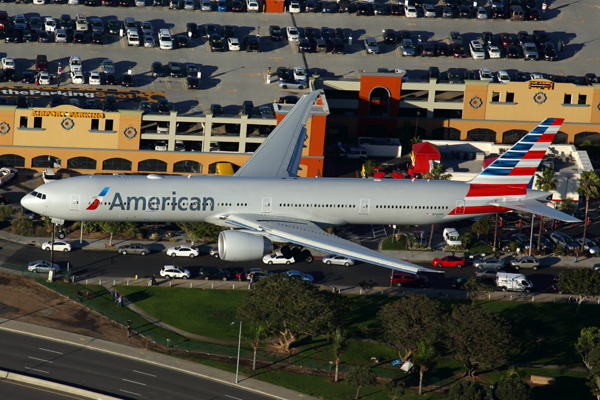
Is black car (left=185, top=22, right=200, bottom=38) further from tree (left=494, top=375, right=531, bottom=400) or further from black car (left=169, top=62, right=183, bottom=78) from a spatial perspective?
tree (left=494, top=375, right=531, bottom=400)

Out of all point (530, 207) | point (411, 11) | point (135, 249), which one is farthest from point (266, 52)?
point (530, 207)

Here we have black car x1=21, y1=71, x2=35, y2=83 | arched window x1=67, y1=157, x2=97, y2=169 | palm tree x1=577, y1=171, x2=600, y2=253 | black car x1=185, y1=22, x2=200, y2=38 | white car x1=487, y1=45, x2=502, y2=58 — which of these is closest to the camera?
palm tree x1=577, y1=171, x2=600, y2=253

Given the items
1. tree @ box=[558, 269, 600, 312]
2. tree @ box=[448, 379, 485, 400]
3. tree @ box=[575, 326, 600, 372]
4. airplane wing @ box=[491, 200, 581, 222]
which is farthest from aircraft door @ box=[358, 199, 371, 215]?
tree @ box=[558, 269, 600, 312]

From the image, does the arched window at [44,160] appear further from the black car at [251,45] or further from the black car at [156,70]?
the black car at [251,45]

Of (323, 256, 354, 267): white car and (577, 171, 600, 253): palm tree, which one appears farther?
(577, 171, 600, 253): palm tree

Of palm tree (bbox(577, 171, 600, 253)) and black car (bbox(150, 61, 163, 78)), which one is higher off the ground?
black car (bbox(150, 61, 163, 78))

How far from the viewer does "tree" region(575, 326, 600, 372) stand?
322 feet

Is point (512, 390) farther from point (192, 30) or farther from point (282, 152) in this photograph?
point (192, 30)

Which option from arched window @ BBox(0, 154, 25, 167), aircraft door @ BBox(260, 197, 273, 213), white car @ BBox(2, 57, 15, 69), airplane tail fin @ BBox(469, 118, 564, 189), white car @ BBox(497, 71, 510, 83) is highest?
white car @ BBox(497, 71, 510, 83)

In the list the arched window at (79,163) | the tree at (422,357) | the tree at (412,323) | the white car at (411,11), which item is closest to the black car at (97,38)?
the arched window at (79,163)

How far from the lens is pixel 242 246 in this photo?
272 ft

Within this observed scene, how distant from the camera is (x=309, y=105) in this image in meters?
105

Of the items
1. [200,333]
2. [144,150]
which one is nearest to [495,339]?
[200,333]

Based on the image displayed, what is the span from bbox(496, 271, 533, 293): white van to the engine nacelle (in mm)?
45693
